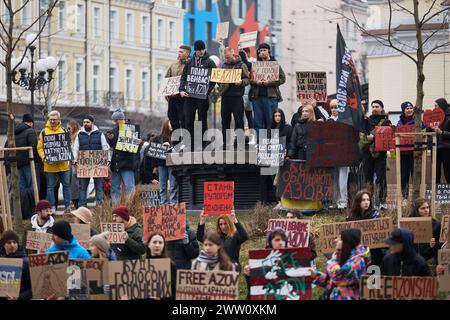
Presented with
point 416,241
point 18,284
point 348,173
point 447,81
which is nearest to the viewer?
point 18,284

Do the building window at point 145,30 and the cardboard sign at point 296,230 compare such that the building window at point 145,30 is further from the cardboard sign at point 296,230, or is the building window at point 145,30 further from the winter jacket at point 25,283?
the winter jacket at point 25,283

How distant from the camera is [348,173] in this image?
22328 mm

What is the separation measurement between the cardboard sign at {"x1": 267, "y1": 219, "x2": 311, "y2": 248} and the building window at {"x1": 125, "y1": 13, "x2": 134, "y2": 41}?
71082mm

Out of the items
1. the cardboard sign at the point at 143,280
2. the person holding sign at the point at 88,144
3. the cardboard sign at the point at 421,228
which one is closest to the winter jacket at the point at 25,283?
the cardboard sign at the point at 143,280

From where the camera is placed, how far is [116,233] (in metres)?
16.4

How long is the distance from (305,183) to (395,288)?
867 cm

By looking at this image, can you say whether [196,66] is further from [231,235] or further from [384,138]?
[231,235]

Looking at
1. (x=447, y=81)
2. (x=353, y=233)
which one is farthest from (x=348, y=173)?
(x=447, y=81)

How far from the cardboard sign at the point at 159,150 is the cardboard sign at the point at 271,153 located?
2.08m

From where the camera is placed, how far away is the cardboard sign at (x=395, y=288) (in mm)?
13227

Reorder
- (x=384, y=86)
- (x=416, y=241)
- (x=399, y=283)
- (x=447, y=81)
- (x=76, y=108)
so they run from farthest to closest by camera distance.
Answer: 1. (x=76, y=108)
2. (x=384, y=86)
3. (x=447, y=81)
4. (x=416, y=241)
5. (x=399, y=283)

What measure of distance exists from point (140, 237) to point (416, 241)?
3095mm
